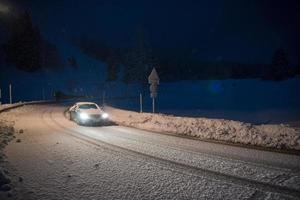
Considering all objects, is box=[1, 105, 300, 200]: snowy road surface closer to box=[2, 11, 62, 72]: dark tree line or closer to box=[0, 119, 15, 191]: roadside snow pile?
box=[0, 119, 15, 191]: roadside snow pile

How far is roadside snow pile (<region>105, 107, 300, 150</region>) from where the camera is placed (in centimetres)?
1183

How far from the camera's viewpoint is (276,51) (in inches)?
2933

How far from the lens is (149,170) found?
854 centimetres

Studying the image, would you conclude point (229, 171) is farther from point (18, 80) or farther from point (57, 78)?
point (57, 78)

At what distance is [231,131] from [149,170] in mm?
6612

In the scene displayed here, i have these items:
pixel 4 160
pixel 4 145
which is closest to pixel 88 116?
pixel 4 145

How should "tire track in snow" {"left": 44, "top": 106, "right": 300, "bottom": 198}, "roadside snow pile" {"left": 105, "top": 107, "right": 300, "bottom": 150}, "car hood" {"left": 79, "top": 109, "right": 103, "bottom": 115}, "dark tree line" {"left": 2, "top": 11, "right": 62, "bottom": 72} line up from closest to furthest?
"tire track in snow" {"left": 44, "top": 106, "right": 300, "bottom": 198} < "roadside snow pile" {"left": 105, "top": 107, "right": 300, "bottom": 150} < "car hood" {"left": 79, "top": 109, "right": 103, "bottom": 115} < "dark tree line" {"left": 2, "top": 11, "right": 62, "bottom": 72}

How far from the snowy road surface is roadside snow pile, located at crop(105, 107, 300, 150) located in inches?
50.4

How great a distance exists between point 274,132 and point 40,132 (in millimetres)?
11405

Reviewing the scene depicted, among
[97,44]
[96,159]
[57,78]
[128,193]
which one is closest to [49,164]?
[96,159]

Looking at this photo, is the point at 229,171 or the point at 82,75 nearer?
the point at 229,171

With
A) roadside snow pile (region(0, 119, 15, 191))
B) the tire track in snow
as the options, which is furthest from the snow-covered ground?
the tire track in snow

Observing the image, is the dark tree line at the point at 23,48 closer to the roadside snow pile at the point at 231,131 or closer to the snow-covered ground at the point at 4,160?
the snow-covered ground at the point at 4,160

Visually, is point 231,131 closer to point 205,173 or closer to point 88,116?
point 205,173
